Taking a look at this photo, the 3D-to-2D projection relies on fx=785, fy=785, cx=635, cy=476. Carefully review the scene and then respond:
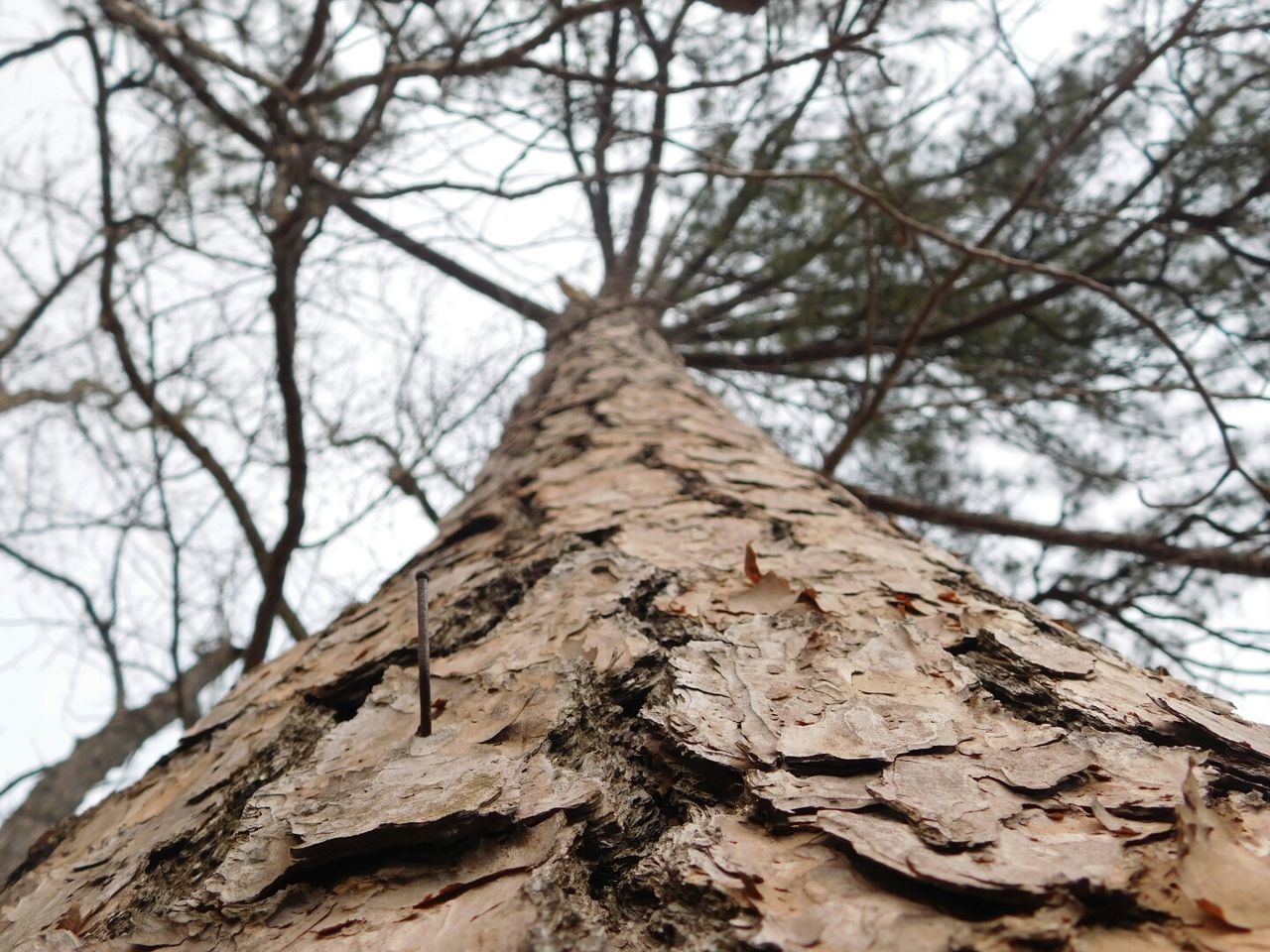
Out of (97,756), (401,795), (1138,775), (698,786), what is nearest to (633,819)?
Answer: (698,786)

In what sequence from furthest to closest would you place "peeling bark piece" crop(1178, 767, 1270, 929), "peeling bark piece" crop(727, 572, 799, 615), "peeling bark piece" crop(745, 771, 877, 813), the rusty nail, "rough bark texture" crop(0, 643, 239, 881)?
"rough bark texture" crop(0, 643, 239, 881) → "peeling bark piece" crop(727, 572, 799, 615) → the rusty nail → "peeling bark piece" crop(745, 771, 877, 813) → "peeling bark piece" crop(1178, 767, 1270, 929)

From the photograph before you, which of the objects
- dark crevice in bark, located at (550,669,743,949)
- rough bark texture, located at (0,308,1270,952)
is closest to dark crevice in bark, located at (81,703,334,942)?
rough bark texture, located at (0,308,1270,952)

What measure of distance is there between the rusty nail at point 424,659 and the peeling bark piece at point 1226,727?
1.75 feet

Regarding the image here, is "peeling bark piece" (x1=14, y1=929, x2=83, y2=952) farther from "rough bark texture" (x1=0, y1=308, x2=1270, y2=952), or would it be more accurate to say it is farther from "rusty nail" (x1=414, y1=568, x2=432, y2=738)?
"rusty nail" (x1=414, y1=568, x2=432, y2=738)

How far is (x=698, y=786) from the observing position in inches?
20.2

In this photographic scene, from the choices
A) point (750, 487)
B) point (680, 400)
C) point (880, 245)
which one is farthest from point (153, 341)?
point (880, 245)

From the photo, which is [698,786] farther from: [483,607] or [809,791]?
[483,607]

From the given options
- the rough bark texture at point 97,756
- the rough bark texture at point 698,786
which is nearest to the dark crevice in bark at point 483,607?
the rough bark texture at point 698,786

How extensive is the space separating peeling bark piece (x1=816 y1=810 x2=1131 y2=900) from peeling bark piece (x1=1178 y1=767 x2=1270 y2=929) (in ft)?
0.10

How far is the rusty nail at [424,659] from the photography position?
0.60m

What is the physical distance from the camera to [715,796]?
0.50m

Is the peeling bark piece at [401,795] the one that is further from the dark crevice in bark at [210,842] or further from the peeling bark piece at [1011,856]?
the peeling bark piece at [1011,856]

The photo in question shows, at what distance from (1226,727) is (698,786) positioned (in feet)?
1.18

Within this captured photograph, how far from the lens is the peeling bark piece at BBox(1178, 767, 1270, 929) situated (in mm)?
353
